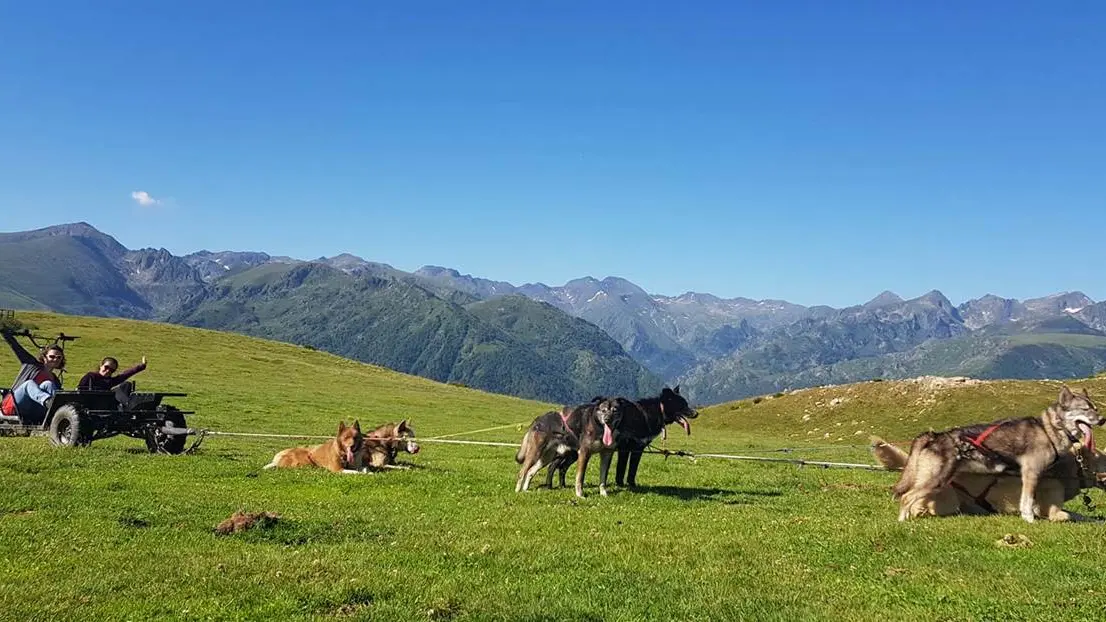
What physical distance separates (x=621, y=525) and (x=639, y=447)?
533 cm

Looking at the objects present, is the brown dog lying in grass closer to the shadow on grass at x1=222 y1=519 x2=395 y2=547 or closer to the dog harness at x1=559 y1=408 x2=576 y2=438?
the dog harness at x1=559 y1=408 x2=576 y2=438

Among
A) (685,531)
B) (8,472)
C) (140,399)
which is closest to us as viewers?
(685,531)

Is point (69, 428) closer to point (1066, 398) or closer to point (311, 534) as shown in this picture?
point (311, 534)

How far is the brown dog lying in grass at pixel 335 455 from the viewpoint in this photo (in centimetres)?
2311

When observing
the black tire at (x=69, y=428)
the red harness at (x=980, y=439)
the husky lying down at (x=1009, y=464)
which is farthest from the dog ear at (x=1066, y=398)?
the black tire at (x=69, y=428)

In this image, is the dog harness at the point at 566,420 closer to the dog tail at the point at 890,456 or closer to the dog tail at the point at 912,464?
the dog tail at the point at 890,456

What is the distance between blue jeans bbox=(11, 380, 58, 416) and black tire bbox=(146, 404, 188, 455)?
3.21m

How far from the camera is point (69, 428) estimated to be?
→ 23719 mm

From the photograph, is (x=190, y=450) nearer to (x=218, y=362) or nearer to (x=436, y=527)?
(x=436, y=527)

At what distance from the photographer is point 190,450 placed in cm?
2548

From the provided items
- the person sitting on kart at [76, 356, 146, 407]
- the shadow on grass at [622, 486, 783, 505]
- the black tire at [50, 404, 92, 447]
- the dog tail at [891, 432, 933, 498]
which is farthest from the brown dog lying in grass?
the dog tail at [891, 432, 933, 498]

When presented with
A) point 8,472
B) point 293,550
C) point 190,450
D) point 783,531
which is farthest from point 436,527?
point 190,450

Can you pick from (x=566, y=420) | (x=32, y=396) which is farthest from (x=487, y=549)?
(x=32, y=396)

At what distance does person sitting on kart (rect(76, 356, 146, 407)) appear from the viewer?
2412 centimetres
